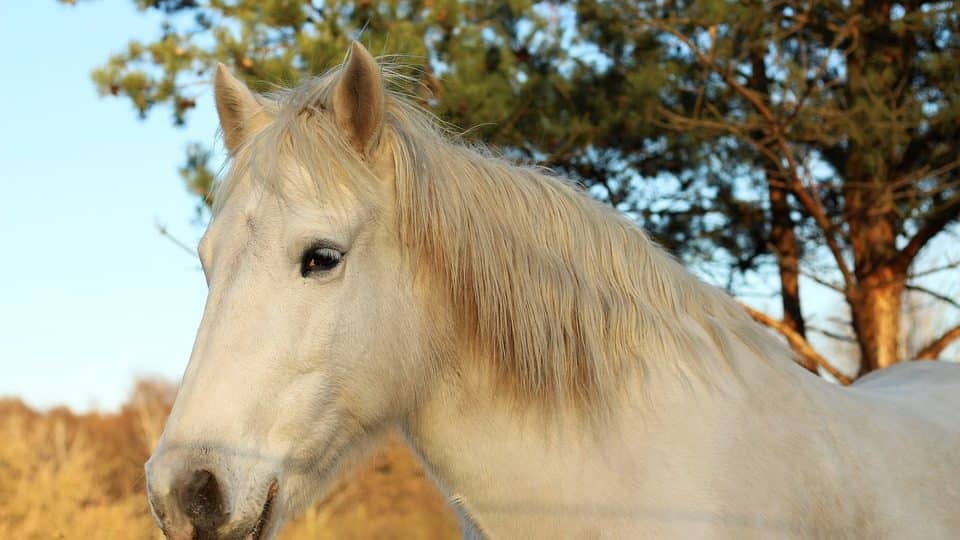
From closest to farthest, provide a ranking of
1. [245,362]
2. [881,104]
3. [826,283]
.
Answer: [245,362] → [881,104] → [826,283]

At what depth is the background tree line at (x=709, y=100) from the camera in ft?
22.1

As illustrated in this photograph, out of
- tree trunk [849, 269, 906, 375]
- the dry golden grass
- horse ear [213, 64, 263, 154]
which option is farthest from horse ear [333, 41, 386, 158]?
tree trunk [849, 269, 906, 375]

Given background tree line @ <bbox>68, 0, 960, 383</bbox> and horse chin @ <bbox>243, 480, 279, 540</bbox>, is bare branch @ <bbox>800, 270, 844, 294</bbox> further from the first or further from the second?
horse chin @ <bbox>243, 480, 279, 540</bbox>

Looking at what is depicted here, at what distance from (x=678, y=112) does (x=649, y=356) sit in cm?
526

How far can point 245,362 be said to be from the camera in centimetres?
199

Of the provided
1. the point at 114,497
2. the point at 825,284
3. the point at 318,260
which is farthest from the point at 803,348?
the point at 114,497

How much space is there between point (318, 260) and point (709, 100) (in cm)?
593

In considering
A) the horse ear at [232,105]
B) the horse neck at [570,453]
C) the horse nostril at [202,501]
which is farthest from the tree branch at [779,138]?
the horse nostril at [202,501]

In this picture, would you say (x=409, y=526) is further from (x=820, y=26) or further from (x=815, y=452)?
(x=815, y=452)

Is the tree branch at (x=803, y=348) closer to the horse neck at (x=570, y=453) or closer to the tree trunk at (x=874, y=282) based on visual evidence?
the tree trunk at (x=874, y=282)

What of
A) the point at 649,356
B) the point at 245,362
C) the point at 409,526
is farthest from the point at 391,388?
the point at 409,526

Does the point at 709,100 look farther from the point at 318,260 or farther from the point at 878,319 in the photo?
the point at 318,260

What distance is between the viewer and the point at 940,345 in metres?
7.21

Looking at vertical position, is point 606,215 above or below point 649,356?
above
